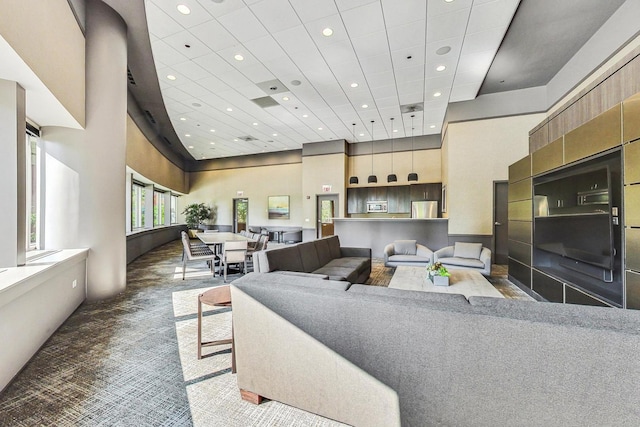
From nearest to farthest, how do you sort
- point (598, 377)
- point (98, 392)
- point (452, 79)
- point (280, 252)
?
point (598, 377)
point (98, 392)
point (280, 252)
point (452, 79)

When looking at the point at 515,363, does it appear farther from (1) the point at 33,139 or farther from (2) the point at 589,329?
(1) the point at 33,139

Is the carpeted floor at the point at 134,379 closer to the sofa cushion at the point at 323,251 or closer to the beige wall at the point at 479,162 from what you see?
the sofa cushion at the point at 323,251

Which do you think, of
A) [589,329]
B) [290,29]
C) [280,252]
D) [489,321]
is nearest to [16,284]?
[280,252]

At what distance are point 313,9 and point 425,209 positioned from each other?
23.2 ft

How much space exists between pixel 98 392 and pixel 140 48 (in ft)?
17.8

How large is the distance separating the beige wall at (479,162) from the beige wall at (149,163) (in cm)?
781

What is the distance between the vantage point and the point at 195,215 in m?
12.5

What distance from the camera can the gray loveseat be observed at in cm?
319

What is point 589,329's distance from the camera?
1.12 metres

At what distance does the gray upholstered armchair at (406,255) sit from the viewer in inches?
222

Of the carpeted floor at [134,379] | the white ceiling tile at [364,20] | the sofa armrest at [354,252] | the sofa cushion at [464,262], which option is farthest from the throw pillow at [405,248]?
the white ceiling tile at [364,20]

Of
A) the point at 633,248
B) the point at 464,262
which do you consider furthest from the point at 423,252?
the point at 633,248

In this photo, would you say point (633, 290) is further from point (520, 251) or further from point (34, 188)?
point (34, 188)

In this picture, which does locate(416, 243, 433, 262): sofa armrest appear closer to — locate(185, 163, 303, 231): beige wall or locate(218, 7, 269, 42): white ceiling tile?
locate(218, 7, 269, 42): white ceiling tile
